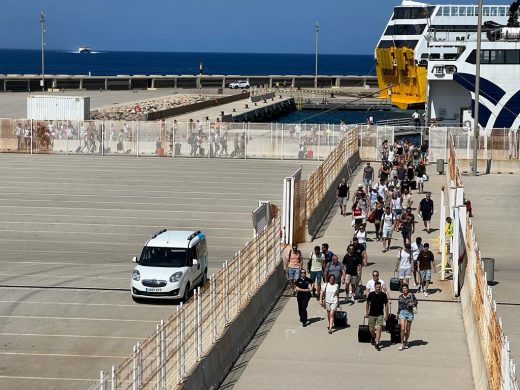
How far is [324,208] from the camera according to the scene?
37.0m

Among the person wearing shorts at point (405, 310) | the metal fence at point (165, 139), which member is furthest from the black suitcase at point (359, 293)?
the metal fence at point (165, 139)

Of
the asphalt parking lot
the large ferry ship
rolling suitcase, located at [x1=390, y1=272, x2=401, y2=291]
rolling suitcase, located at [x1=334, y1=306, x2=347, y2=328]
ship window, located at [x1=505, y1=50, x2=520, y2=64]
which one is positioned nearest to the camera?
the asphalt parking lot

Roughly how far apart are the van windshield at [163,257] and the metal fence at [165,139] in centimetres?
2779

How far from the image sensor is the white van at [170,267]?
2372 centimetres

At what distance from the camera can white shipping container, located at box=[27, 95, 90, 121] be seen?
57.6 metres

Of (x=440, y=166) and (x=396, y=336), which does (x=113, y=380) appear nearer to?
(x=396, y=336)

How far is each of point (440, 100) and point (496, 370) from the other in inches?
2533

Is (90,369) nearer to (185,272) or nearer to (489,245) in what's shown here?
(185,272)

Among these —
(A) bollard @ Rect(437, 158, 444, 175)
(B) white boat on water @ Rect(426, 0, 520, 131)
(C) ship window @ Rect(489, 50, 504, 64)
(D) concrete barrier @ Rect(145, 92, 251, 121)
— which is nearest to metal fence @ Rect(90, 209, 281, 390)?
(A) bollard @ Rect(437, 158, 444, 175)

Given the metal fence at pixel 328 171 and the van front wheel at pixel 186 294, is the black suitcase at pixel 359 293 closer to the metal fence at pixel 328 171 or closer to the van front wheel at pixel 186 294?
the van front wheel at pixel 186 294

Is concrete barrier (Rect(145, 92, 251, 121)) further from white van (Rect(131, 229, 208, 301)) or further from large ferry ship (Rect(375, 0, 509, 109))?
white van (Rect(131, 229, 208, 301))

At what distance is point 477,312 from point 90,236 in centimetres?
1589

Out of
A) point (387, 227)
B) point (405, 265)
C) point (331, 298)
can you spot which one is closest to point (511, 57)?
point (387, 227)

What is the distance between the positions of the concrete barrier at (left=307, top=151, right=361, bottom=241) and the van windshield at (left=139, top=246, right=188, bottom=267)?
8.88 meters
